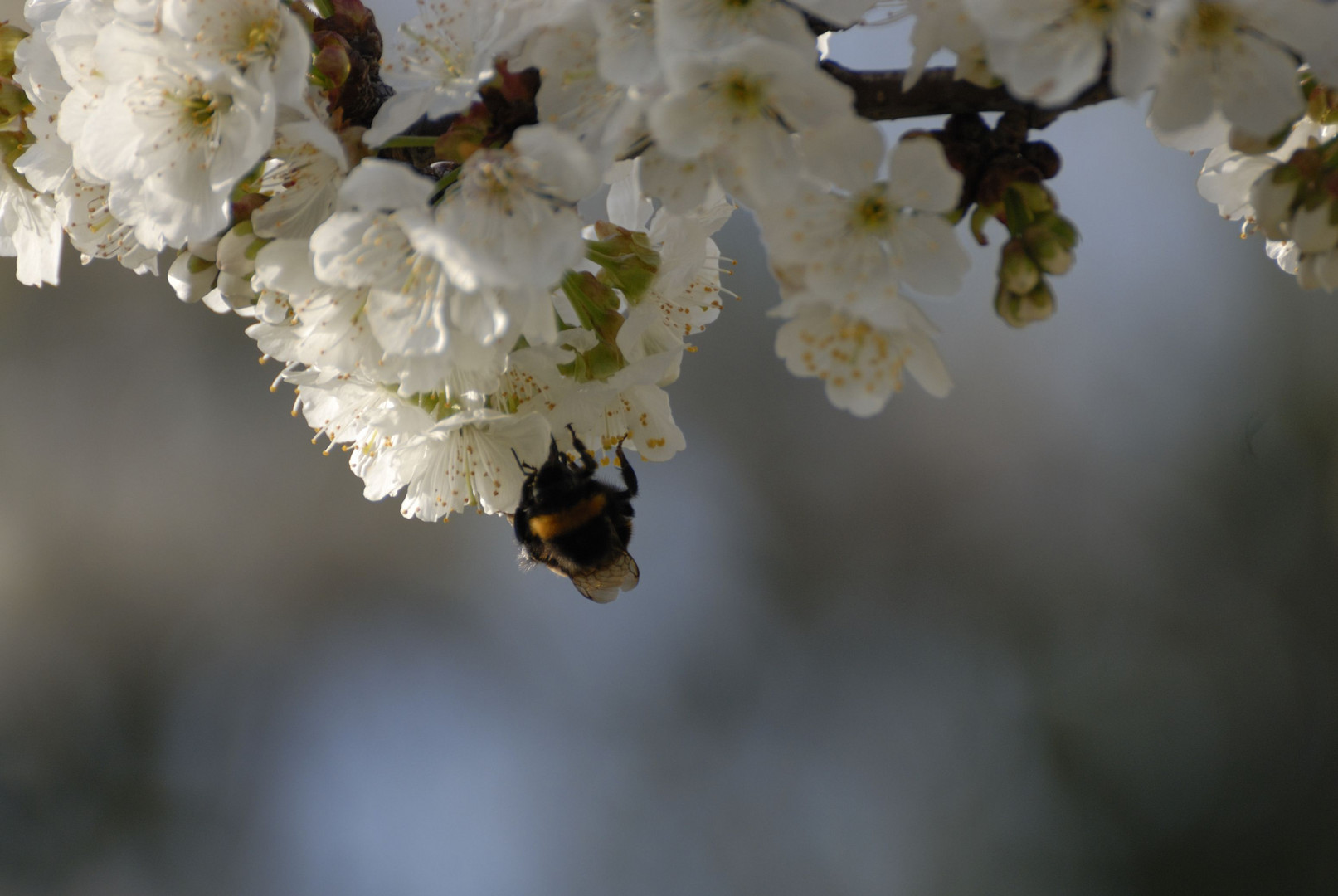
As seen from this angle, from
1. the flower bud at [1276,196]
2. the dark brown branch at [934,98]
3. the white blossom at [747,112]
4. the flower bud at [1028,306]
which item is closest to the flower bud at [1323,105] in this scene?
the flower bud at [1276,196]

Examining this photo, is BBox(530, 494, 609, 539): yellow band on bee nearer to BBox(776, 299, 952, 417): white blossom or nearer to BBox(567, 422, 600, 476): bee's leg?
BBox(567, 422, 600, 476): bee's leg

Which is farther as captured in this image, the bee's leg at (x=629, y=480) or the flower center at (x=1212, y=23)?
the bee's leg at (x=629, y=480)

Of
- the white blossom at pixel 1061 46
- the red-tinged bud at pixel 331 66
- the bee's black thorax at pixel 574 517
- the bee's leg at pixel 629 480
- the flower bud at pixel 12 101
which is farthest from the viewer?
the bee's leg at pixel 629 480

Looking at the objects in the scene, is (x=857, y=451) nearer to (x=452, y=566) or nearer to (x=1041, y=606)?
(x=1041, y=606)

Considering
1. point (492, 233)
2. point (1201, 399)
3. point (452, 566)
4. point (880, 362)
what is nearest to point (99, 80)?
point (492, 233)

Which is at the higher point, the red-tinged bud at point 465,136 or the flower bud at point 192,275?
the red-tinged bud at point 465,136

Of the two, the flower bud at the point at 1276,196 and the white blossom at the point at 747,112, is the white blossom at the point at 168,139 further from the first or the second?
the flower bud at the point at 1276,196

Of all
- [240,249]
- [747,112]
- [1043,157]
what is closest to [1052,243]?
[1043,157]
